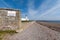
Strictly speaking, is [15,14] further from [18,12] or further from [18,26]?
[18,26]

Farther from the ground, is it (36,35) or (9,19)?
(9,19)

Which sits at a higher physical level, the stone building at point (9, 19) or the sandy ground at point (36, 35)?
the stone building at point (9, 19)

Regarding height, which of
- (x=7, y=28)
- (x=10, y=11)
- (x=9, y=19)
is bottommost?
(x=7, y=28)

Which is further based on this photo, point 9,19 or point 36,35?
point 9,19

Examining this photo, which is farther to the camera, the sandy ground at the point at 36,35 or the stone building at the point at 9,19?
the stone building at the point at 9,19

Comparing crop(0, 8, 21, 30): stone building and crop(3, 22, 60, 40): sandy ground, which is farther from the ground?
crop(0, 8, 21, 30): stone building

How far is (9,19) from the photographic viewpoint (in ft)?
60.4

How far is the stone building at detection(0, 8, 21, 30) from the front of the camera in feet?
59.4

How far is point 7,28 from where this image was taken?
18.1 m

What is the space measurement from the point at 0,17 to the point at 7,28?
1.78 m

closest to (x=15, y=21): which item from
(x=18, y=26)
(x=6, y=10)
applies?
(x=18, y=26)

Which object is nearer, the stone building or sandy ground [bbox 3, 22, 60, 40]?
sandy ground [bbox 3, 22, 60, 40]

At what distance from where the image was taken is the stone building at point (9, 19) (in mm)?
18108

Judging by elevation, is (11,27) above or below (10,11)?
below
